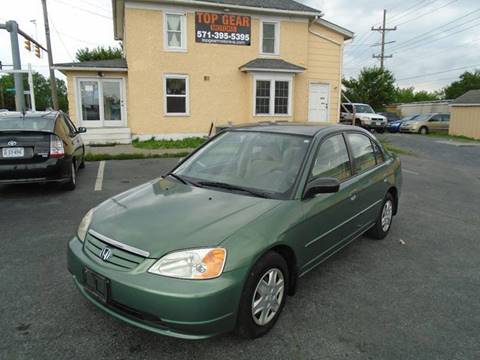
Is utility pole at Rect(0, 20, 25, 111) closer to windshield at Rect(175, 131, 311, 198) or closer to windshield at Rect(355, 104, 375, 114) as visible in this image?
windshield at Rect(175, 131, 311, 198)

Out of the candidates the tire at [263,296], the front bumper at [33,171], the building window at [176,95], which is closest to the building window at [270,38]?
the building window at [176,95]

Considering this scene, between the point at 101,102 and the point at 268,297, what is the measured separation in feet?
44.7

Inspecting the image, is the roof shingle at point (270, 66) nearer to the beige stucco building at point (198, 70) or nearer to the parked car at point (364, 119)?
the beige stucco building at point (198, 70)

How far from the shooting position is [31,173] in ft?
19.5

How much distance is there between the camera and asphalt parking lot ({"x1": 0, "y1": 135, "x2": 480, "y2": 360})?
8.01ft

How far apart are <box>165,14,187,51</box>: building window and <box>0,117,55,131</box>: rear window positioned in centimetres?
881

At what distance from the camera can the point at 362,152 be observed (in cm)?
418

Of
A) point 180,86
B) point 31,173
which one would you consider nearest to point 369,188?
point 31,173

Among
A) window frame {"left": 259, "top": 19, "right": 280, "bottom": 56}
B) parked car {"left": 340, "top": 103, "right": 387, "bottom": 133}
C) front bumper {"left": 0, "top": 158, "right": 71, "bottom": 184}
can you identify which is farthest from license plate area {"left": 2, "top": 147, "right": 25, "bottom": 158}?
parked car {"left": 340, "top": 103, "right": 387, "bottom": 133}

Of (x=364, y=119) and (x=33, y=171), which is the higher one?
(x=364, y=119)

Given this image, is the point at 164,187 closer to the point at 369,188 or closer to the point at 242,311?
the point at 242,311

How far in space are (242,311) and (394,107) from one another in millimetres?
45346

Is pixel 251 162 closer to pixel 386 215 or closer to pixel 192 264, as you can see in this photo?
pixel 192 264

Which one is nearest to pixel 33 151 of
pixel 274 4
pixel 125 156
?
pixel 125 156
